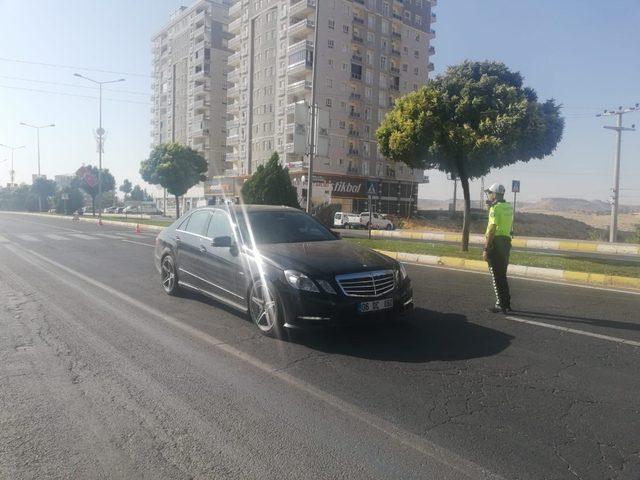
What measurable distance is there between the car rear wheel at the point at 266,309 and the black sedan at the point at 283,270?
11 millimetres

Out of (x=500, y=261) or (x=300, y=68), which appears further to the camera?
(x=300, y=68)

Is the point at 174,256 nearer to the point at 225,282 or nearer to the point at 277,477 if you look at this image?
the point at 225,282

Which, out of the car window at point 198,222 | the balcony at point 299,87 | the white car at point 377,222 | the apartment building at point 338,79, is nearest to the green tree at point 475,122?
the car window at point 198,222

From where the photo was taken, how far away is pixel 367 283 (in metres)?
5.27

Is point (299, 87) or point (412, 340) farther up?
point (299, 87)

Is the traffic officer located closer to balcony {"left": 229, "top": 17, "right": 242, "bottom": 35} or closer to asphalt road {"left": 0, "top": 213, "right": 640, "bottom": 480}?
asphalt road {"left": 0, "top": 213, "right": 640, "bottom": 480}

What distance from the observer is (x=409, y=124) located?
14.7 m

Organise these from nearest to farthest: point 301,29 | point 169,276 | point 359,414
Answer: point 359,414
point 169,276
point 301,29

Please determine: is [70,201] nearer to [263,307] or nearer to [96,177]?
[96,177]

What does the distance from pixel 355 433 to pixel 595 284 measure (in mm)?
8843

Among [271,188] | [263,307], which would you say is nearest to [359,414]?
[263,307]

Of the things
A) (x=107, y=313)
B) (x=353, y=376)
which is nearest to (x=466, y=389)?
(x=353, y=376)

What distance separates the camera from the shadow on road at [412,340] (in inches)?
197

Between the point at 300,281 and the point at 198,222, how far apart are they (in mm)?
2918
